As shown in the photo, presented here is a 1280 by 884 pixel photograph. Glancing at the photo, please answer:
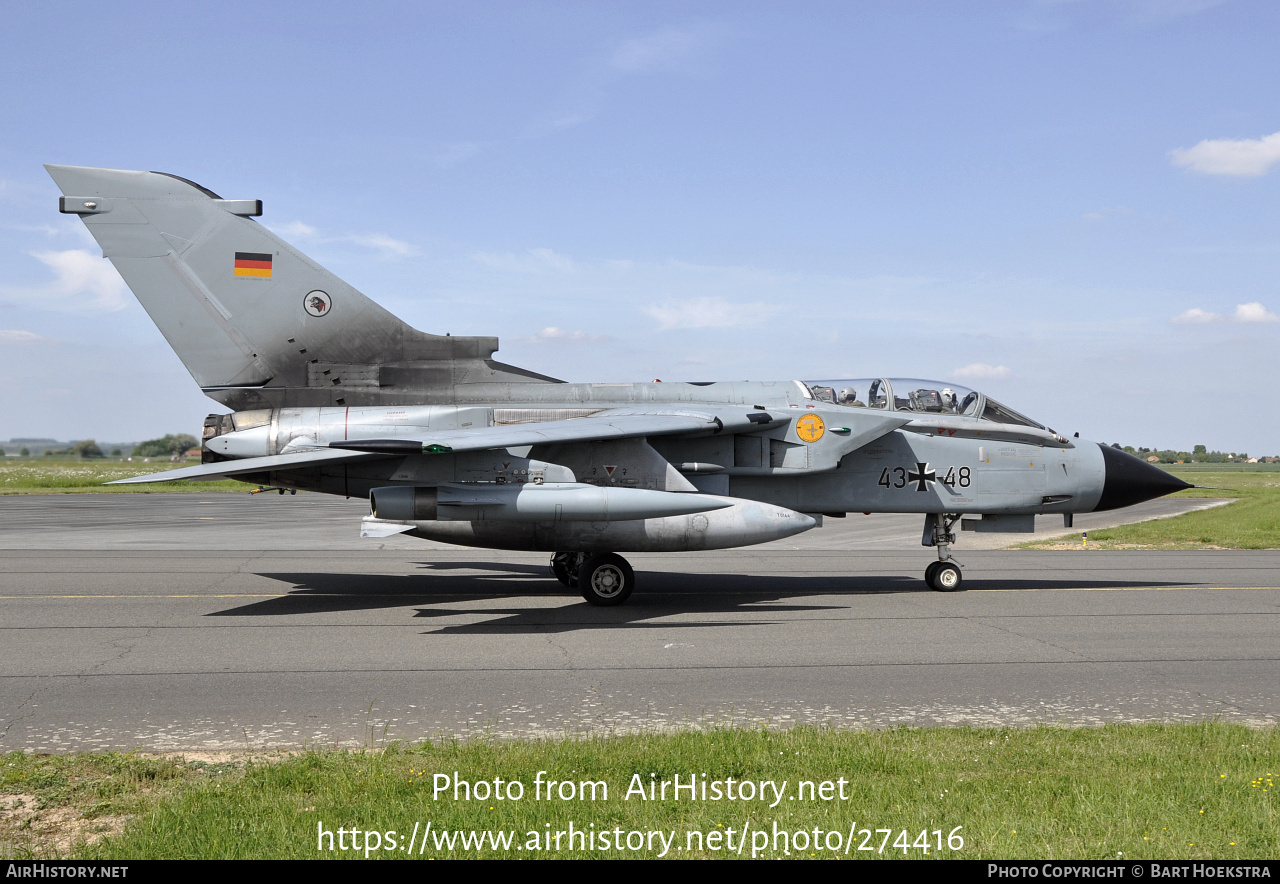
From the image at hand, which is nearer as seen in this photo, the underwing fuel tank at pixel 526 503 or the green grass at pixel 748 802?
the green grass at pixel 748 802

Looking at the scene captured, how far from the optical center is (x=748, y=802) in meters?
5.00

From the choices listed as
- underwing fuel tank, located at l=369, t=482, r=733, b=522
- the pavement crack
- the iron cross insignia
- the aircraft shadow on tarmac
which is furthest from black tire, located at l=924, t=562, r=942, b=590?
the pavement crack

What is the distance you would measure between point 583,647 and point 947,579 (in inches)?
258

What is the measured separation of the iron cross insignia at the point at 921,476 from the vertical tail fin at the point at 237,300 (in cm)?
684

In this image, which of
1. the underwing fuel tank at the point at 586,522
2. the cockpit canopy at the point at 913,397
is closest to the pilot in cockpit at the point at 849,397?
the cockpit canopy at the point at 913,397

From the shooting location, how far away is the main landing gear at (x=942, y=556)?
13977 millimetres

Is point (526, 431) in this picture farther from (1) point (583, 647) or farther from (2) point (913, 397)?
(2) point (913, 397)

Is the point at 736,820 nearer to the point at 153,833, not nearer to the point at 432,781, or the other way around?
the point at 432,781

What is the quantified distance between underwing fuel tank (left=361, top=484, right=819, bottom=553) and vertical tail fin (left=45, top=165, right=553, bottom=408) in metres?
2.35

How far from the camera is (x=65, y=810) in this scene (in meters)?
4.92

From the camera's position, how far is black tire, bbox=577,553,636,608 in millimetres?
12578

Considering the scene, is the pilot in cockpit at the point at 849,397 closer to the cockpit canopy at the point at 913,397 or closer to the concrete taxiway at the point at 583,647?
the cockpit canopy at the point at 913,397

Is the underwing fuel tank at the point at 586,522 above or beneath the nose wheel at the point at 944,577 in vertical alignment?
above
